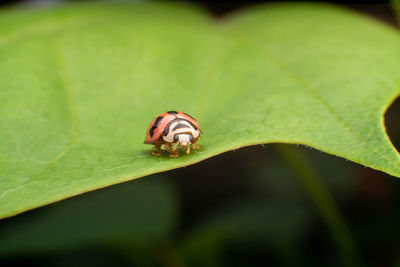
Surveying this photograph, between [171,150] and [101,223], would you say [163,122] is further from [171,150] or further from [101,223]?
[101,223]

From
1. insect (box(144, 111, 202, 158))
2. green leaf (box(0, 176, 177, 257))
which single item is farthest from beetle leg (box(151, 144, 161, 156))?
green leaf (box(0, 176, 177, 257))

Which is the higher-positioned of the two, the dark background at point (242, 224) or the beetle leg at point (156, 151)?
the dark background at point (242, 224)

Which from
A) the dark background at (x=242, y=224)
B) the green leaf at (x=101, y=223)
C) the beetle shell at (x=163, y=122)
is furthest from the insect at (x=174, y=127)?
the green leaf at (x=101, y=223)

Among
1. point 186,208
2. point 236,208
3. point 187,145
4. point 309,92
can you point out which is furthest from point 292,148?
point 186,208

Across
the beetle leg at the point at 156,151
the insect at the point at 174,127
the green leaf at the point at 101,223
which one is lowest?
the beetle leg at the point at 156,151

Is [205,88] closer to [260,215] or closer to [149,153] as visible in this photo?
[149,153]

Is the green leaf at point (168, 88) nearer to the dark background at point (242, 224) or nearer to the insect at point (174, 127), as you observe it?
the insect at point (174, 127)

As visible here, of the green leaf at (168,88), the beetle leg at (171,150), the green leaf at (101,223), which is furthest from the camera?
the green leaf at (101,223)
